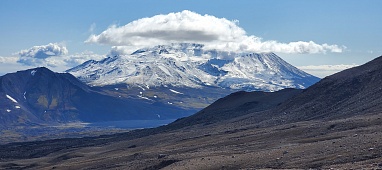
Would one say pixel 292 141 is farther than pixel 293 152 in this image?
Yes

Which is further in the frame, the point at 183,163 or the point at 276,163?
the point at 183,163

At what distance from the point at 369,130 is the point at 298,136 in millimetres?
15499

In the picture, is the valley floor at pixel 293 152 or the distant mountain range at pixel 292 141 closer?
the valley floor at pixel 293 152

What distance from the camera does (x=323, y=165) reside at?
54594 millimetres

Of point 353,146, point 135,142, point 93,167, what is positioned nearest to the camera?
point 353,146

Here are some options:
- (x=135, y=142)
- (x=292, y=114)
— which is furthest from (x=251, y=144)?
(x=135, y=142)

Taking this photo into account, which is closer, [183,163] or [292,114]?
[183,163]

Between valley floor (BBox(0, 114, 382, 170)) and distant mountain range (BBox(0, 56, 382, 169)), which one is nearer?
valley floor (BBox(0, 114, 382, 170))

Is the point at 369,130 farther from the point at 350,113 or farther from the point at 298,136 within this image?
the point at 350,113

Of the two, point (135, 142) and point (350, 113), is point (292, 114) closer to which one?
point (350, 113)

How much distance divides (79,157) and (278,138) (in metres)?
57.2

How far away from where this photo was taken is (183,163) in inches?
2904

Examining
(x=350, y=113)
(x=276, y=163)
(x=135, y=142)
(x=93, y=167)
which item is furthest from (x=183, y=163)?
(x=135, y=142)

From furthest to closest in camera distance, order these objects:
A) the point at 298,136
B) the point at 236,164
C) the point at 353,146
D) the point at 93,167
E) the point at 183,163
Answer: the point at 93,167 → the point at 298,136 → the point at 183,163 → the point at 236,164 → the point at 353,146
